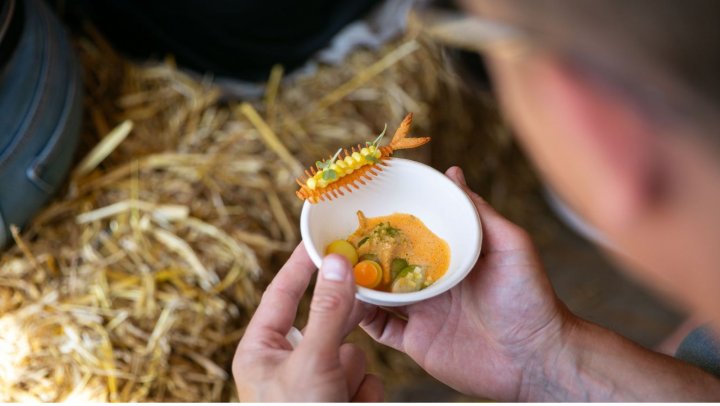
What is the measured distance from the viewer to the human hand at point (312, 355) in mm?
876

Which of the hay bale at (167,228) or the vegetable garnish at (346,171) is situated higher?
the vegetable garnish at (346,171)

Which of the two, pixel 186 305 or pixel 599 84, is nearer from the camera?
pixel 599 84

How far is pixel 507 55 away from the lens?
0.52 meters

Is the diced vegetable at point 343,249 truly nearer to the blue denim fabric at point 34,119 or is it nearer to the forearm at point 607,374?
the forearm at point 607,374

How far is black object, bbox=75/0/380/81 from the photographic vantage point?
1874mm

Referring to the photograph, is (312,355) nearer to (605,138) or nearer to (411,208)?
(411,208)

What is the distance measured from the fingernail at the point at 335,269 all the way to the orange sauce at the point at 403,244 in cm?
13

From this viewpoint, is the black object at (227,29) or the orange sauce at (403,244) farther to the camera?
the black object at (227,29)

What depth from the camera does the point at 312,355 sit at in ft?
2.87

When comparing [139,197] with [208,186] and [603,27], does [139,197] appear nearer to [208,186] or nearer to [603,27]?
[208,186]

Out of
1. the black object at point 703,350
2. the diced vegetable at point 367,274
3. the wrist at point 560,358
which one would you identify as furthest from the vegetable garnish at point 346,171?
the black object at point 703,350

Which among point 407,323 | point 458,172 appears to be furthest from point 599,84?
point 407,323

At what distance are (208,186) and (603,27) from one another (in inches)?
53.3

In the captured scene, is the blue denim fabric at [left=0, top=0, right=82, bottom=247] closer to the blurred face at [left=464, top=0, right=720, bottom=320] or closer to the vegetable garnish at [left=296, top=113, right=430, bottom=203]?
the vegetable garnish at [left=296, top=113, right=430, bottom=203]
